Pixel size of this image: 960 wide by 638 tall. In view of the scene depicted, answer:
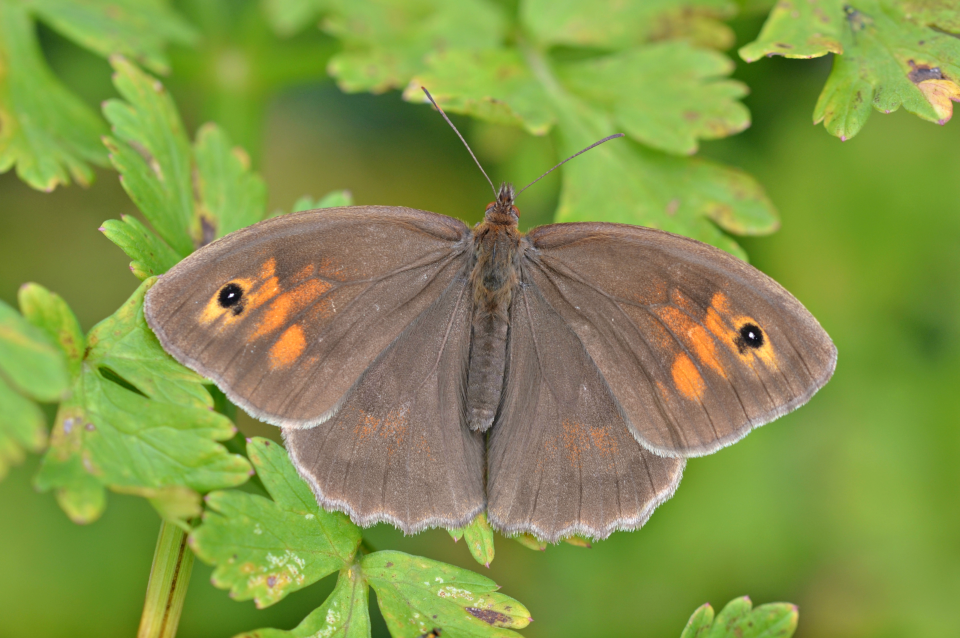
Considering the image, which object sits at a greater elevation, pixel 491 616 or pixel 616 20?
pixel 616 20

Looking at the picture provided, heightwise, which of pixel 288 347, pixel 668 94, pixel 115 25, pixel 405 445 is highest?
pixel 668 94

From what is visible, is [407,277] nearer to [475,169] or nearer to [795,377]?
[795,377]

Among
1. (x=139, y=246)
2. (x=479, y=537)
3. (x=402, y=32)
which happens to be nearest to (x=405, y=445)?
(x=479, y=537)

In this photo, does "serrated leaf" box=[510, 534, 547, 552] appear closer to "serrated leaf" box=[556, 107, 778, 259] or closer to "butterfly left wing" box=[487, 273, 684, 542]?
"butterfly left wing" box=[487, 273, 684, 542]

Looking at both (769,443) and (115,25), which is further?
(769,443)

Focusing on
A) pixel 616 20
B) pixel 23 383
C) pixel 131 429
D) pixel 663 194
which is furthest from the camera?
pixel 616 20

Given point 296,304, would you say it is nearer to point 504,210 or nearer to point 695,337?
point 504,210

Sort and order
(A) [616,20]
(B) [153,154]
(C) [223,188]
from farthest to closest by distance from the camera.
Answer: (A) [616,20], (C) [223,188], (B) [153,154]
